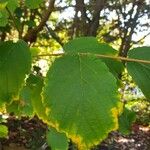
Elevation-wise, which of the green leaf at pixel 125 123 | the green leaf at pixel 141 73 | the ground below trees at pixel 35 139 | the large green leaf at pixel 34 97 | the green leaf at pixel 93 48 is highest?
the green leaf at pixel 93 48

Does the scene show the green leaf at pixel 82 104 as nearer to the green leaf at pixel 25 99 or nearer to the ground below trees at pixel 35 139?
the green leaf at pixel 25 99

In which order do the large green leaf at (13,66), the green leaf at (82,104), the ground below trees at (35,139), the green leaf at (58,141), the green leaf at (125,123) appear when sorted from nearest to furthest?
the green leaf at (82,104) < the large green leaf at (13,66) < the green leaf at (125,123) < the green leaf at (58,141) < the ground below trees at (35,139)

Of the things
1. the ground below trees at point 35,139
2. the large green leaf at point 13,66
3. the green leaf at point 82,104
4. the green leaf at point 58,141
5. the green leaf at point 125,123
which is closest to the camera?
the green leaf at point 82,104

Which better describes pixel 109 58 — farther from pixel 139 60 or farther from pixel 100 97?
pixel 100 97

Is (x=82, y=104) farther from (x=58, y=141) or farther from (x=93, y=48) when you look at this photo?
(x=58, y=141)

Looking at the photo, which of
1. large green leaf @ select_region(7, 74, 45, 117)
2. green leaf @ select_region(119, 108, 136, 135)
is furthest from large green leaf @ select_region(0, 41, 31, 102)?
green leaf @ select_region(119, 108, 136, 135)

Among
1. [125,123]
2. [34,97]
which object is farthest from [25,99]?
[34,97]

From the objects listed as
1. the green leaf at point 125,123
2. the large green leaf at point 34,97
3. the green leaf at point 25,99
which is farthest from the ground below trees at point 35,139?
the green leaf at point 125,123
